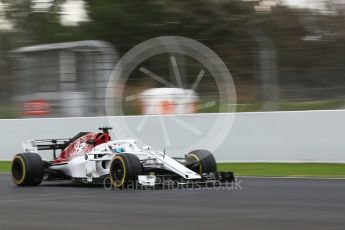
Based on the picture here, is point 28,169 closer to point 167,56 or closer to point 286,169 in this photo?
point 286,169

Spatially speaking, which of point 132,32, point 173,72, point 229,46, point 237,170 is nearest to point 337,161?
point 237,170

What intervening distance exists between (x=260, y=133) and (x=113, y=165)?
611 cm

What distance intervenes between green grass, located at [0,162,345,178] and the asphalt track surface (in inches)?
71.3

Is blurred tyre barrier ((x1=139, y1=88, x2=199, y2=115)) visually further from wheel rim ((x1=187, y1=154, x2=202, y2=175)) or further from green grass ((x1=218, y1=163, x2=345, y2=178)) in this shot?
wheel rim ((x1=187, y1=154, x2=202, y2=175))

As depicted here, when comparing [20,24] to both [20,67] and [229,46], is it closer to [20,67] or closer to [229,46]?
[20,67]

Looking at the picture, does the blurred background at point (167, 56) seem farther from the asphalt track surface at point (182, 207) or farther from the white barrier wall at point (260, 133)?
the asphalt track surface at point (182, 207)

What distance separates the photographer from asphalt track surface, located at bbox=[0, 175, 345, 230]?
791 cm

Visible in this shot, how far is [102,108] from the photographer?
64.6ft

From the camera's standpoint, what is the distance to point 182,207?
9.41 meters

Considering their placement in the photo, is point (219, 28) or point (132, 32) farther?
point (132, 32)

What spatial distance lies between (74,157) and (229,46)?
12.0 m

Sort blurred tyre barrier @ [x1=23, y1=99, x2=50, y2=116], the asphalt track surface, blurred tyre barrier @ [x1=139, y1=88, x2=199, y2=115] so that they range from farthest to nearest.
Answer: blurred tyre barrier @ [x1=23, y1=99, x2=50, y2=116] → blurred tyre barrier @ [x1=139, y1=88, x2=199, y2=115] → the asphalt track surface

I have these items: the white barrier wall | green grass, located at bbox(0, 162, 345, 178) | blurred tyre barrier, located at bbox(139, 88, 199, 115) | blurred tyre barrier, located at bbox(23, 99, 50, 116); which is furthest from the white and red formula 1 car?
blurred tyre barrier, located at bbox(23, 99, 50, 116)

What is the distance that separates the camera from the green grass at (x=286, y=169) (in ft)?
48.6
